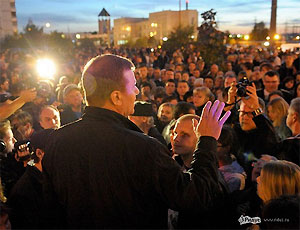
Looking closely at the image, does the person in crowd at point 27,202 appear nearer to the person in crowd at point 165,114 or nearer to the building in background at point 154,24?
the person in crowd at point 165,114

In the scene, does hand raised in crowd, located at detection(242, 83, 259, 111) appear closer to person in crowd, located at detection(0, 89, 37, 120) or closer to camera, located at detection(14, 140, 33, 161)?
camera, located at detection(14, 140, 33, 161)

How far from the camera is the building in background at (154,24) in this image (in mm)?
65375

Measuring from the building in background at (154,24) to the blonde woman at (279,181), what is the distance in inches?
2177

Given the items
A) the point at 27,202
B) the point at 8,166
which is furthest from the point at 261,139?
the point at 8,166

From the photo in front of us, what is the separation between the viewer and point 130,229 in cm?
168

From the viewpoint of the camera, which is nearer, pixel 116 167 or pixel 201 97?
pixel 116 167

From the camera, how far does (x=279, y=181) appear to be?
2.05m

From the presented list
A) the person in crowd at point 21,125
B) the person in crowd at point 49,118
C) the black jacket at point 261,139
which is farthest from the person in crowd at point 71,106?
the black jacket at point 261,139

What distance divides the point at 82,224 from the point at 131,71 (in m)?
0.90

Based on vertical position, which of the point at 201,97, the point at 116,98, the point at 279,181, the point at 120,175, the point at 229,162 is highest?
the point at 116,98

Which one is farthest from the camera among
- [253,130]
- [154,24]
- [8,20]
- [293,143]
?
[154,24]

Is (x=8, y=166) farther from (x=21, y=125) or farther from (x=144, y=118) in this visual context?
(x=144, y=118)

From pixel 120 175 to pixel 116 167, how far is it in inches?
1.8

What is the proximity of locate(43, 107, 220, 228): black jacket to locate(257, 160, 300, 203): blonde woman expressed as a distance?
1.76 ft
